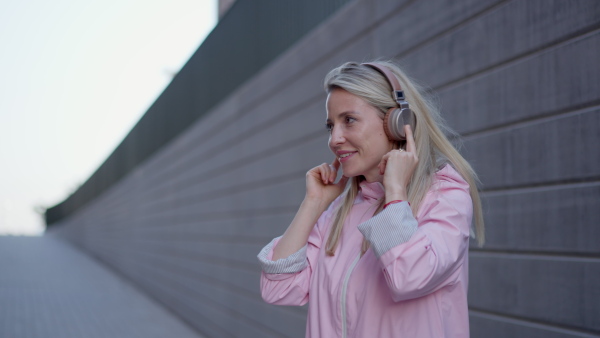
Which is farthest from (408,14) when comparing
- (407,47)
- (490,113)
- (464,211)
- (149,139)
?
(149,139)

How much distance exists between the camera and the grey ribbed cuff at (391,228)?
1.64 meters

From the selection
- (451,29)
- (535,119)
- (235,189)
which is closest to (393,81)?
(535,119)

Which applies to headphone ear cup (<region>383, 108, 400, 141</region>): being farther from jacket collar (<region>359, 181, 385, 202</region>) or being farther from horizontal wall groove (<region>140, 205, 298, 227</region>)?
horizontal wall groove (<region>140, 205, 298, 227</region>)

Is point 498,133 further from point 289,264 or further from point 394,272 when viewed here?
point 394,272

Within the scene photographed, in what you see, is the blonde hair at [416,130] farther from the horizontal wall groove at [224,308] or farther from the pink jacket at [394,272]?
the horizontal wall groove at [224,308]

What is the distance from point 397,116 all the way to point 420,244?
1.45ft

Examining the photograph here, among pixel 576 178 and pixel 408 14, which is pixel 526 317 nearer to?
pixel 576 178

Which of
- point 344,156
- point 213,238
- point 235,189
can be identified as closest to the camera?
point 344,156

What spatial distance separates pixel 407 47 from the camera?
378 cm

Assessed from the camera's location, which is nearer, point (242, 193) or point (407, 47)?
point (407, 47)

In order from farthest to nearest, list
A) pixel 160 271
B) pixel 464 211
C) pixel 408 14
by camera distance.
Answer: pixel 160 271 → pixel 408 14 → pixel 464 211

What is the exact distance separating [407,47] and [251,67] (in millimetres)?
3489

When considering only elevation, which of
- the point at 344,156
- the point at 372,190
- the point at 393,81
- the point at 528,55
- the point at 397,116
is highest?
the point at 528,55

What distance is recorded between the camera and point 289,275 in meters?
2.12
